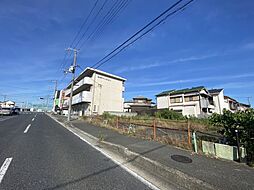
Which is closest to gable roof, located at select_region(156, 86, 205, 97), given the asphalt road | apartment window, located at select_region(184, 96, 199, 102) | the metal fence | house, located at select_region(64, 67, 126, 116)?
apartment window, located at select_region(184, 96, 199, 102)

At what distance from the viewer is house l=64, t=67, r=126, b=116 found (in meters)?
31.1

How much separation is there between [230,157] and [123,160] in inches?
138

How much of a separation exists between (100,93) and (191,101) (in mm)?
19099

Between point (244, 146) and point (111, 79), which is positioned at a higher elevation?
point (111, 79)

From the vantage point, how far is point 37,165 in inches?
185

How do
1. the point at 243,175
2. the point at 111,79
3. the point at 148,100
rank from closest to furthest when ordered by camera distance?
the point at 243,175
the point at 111,79
the point at 148,100

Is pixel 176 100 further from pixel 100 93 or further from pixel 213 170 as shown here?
pixel 213 170

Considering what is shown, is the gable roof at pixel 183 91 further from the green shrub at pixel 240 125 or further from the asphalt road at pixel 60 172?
the asphalt road at pixel 60 172

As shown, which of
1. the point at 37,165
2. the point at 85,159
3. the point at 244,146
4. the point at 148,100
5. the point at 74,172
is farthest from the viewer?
the point at 148,100

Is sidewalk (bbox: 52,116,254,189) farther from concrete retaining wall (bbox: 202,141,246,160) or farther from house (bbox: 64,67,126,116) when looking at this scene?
house (bbox: 64,67,126,116)

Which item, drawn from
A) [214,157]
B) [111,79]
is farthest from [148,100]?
[214,157]

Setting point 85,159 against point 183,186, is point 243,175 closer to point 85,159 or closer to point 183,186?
point 183,186

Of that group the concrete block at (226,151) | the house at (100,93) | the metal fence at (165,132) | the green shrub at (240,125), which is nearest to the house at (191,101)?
the house at (100,93)

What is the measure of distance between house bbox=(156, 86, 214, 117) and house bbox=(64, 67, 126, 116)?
477 inches
